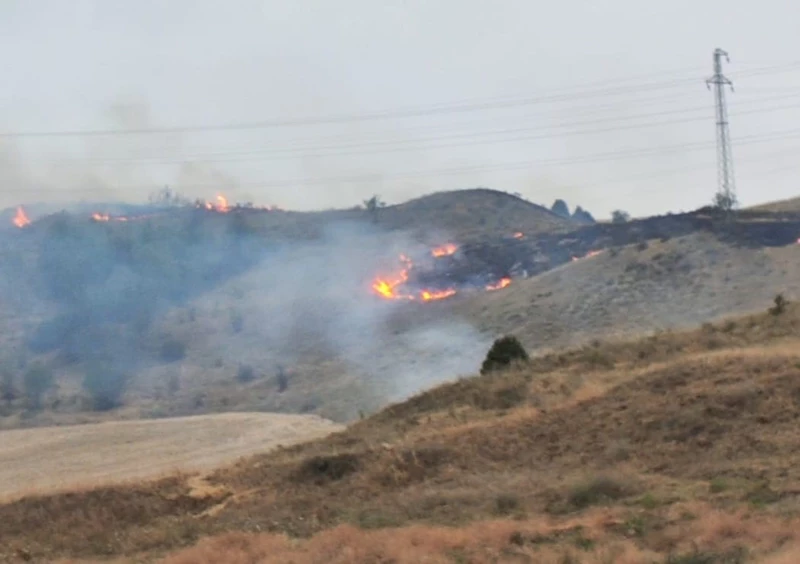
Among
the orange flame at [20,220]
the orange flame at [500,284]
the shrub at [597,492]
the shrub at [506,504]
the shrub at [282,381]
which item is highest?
the orange flame at [20,220]

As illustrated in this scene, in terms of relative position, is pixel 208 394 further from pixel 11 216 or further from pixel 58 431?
pixel 11 216

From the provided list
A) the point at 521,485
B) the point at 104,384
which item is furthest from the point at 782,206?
the point at 521,485

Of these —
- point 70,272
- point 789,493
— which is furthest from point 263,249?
point 789,493

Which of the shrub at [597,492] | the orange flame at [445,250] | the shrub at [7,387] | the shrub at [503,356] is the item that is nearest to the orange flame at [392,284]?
the orange flame at [445,250]

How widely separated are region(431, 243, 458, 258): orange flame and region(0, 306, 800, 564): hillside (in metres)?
60.2

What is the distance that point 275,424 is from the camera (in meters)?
47.4

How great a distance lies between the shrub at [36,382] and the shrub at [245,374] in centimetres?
1265

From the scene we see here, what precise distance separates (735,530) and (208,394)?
5140 cm

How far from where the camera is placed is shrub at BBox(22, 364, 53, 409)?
68.4 metres

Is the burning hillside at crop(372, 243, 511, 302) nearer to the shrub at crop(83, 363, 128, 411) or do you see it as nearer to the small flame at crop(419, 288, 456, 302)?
the small flame at crop(419, 288, 456, 302)

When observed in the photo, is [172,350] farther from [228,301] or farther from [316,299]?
[228,301]

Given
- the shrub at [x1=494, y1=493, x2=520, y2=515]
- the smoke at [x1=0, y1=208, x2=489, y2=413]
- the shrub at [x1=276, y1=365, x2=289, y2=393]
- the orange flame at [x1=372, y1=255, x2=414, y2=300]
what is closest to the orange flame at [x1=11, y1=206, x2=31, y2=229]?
the smoke at [x1=0, y1=208, x2=489, y2=413]

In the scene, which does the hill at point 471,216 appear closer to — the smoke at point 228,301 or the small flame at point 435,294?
the smoke at point 228,301

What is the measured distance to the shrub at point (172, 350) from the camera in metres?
73.8
